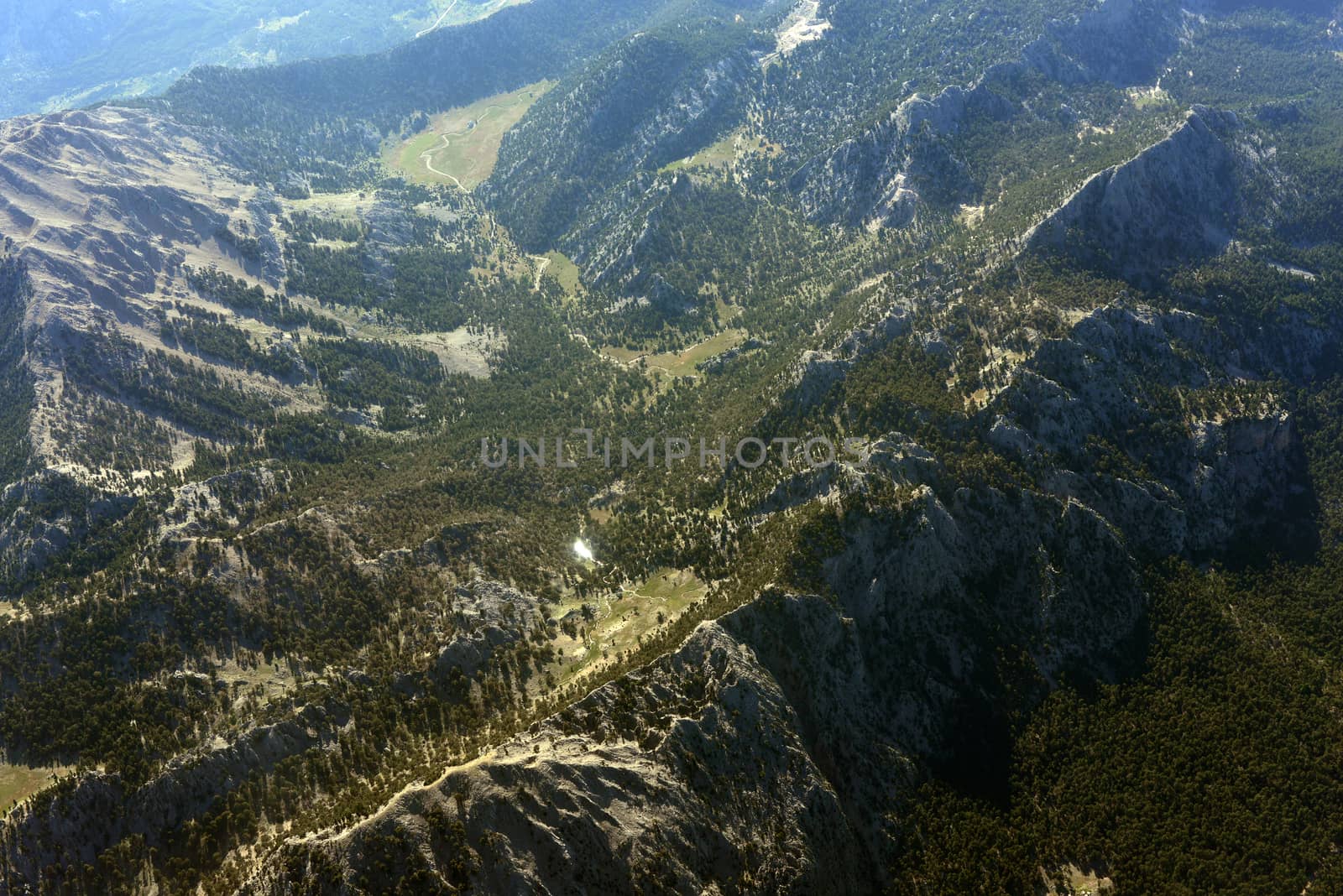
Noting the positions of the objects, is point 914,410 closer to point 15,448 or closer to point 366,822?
point 366,822

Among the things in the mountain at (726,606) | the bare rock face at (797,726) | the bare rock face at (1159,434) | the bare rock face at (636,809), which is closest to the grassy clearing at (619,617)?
the mountain at (726,606)

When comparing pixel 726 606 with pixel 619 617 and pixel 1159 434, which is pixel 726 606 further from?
pixel 1159 434

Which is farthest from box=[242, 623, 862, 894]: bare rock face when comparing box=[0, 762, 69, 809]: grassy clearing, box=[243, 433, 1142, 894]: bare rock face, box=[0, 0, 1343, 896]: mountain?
box=[0, 762, 69, 809]: grassy clearing

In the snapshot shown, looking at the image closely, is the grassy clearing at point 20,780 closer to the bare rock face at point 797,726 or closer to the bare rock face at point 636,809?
the bare rock face at point 797,726

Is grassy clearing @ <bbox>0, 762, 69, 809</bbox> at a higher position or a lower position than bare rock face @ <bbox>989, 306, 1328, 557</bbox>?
higher

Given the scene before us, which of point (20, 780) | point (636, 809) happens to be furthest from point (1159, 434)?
point (20, 780)

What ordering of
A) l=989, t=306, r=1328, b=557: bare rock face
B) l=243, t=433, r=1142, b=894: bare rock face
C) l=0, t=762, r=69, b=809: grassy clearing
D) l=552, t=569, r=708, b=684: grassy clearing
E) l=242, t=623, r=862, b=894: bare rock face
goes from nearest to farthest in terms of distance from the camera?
l=242, t=623, r=862, b=894: bare rock face, l=243, t=433, r=1142, b=894: bare rock face, l=0, t=762, r=69, b=809: grassy clearing, l=552, t=569, r=708, b=684: grassy clearing, l=989, t=306, r=1328, b=557: bare rock face

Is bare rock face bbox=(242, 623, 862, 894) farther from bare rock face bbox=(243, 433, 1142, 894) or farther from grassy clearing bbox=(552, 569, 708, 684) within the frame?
grassy clearing bbox=(552, 569, 708, 684)

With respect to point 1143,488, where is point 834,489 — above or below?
above

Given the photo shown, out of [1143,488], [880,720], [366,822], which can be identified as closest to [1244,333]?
[1143,488]

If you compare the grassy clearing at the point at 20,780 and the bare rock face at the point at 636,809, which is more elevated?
the grassy clearing at the point at 20,780

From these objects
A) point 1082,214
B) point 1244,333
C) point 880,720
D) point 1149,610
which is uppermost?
point 1082,214
